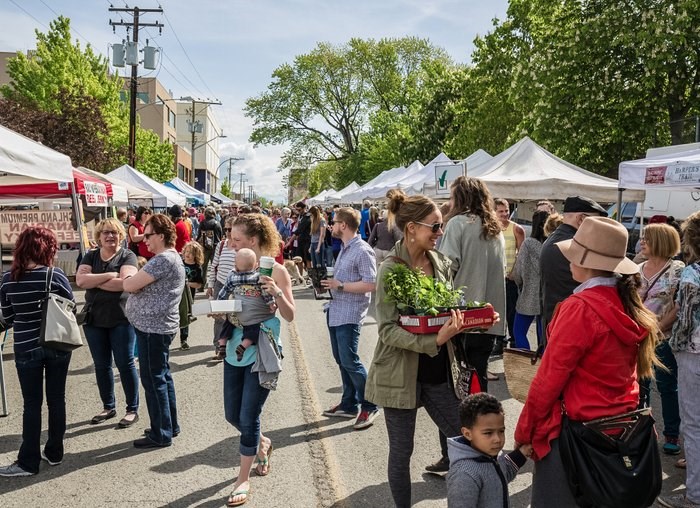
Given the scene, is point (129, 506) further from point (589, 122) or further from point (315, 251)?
point (589, 122)

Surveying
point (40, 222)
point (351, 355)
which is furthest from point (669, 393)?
point (40, 222)

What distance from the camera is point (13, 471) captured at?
4.93 m

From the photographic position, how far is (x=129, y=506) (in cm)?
444

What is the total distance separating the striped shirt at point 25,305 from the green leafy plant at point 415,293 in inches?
108

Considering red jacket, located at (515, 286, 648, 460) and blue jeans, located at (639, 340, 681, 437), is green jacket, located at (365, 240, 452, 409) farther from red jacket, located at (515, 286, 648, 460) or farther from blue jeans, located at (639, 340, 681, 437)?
blue jeans, located at (639, 340, 681, 437)

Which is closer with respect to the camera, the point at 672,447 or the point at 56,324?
the point at 56,324

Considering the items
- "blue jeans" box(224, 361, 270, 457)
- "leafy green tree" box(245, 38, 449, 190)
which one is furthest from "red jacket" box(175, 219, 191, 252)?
"leafy green tree" box(245, 38, 449, 190)

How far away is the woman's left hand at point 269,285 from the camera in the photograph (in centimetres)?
439

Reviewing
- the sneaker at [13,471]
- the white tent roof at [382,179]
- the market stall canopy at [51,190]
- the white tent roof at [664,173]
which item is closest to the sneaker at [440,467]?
the sneaker at [13,471]

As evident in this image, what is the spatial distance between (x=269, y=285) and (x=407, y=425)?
50.6 inches

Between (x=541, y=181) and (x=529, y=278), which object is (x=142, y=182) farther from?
(x=529, y=278)

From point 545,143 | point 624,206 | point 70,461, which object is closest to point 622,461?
point 70,461

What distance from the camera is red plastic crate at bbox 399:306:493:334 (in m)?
3.48

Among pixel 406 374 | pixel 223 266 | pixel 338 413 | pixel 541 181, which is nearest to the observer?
pixel 406 374
